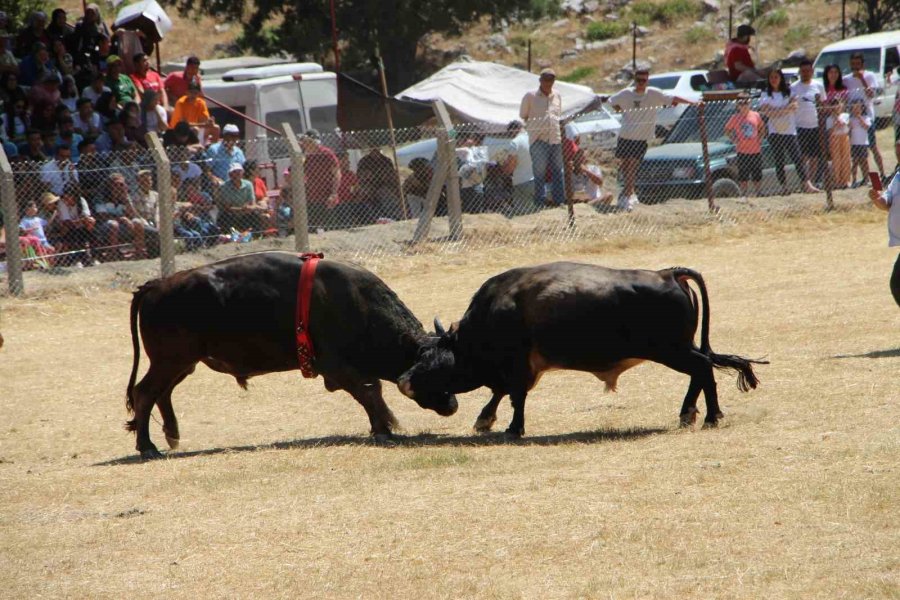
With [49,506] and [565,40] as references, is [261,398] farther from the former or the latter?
[565,40]

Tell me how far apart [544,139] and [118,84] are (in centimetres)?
560

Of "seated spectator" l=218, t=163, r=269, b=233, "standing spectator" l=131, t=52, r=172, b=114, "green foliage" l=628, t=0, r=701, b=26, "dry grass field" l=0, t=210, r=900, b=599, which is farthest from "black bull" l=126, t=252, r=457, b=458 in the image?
"green foliage" l=628, t=0, r=701, b=26

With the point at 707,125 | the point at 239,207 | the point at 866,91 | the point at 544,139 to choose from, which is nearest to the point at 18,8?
the point at 239,207

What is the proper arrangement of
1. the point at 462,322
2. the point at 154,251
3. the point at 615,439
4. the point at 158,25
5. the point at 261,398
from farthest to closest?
the point at 158,25 → the point at 154,251 → the point at 261,398 → the point at 462,322 → the point at 615,439

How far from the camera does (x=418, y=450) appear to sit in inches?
326

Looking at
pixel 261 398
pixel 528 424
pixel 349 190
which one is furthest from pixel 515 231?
pixel 528 424

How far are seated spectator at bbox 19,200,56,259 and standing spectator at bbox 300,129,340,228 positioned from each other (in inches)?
127

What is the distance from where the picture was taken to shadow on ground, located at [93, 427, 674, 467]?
325 inches

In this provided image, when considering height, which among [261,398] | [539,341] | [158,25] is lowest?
[261,398]

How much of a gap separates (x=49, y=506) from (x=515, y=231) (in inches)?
424

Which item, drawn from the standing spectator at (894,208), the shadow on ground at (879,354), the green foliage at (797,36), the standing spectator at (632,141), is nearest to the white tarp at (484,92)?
the standing spectator at (632,141)

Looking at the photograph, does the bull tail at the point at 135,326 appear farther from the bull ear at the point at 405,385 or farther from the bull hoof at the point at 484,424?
the bull hoof at the point at 484,424

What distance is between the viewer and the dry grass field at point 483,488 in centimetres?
555

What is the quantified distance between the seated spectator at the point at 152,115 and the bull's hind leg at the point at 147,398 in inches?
346
